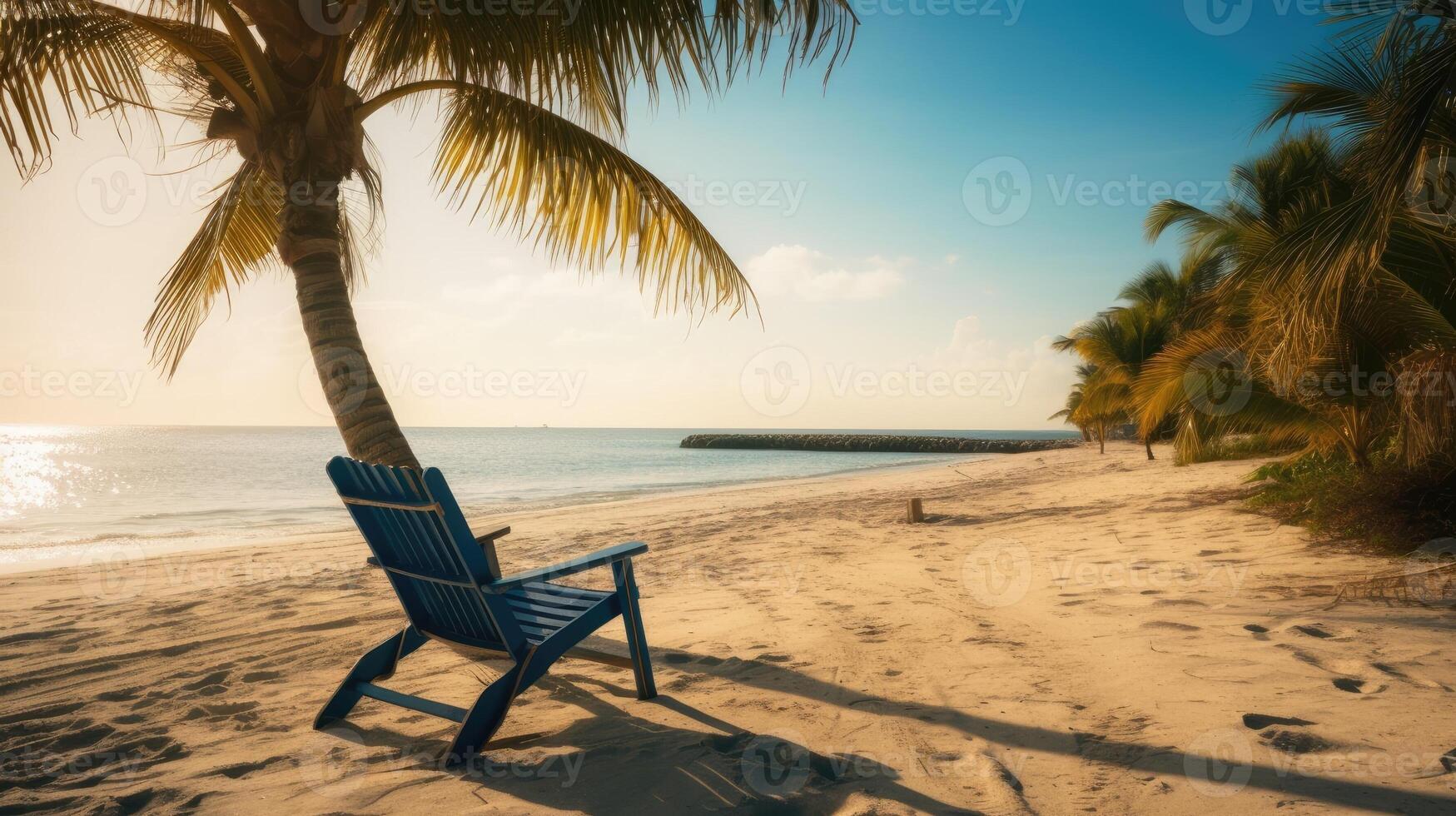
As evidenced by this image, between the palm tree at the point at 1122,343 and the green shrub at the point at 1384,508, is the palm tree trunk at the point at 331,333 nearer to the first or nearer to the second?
the green shrub at the point at 1384,508

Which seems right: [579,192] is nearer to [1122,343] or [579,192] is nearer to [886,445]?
[1122,343]

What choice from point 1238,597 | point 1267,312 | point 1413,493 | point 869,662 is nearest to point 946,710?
point 869,662

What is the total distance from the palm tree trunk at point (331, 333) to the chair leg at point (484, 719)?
1780 millimetres

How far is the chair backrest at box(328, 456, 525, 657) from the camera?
7.71 ft

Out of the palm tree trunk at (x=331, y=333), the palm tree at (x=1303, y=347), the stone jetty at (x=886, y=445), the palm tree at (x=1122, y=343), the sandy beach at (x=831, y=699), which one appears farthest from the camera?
the stone jetty at (x=886, y=445)

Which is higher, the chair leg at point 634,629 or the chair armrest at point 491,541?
the chair armrest at point 491,541

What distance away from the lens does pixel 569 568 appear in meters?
2.70

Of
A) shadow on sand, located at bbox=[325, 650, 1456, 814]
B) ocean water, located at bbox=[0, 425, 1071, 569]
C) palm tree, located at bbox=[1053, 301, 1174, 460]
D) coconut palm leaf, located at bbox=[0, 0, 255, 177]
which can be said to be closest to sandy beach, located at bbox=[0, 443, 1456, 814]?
shadow on sand, located at bbox=[325, 650, 1456, 814]

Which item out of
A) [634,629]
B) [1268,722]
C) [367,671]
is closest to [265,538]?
[367,671]

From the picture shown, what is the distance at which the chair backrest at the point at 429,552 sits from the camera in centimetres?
235

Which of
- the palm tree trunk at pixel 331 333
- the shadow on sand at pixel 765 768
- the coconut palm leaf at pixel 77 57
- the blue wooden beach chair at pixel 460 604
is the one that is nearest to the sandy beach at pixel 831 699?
the shadow on sand at pixel 765 768

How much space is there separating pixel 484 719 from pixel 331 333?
239 cm

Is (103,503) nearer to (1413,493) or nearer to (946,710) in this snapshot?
(946,710)

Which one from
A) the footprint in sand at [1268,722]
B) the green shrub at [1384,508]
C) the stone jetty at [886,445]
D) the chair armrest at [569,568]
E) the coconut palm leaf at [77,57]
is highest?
the coconut palm leaf at [77,57]
